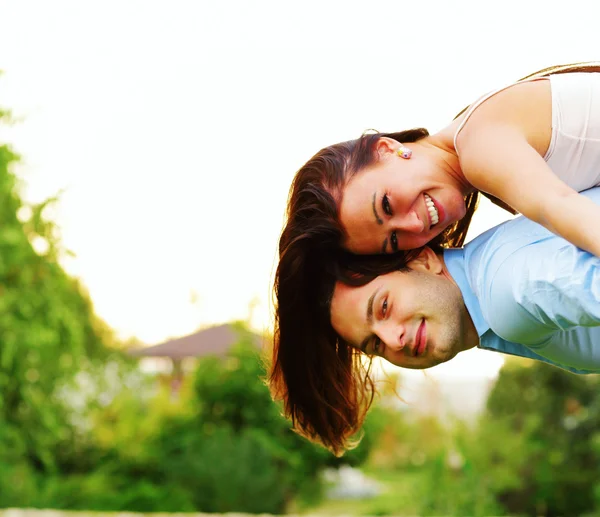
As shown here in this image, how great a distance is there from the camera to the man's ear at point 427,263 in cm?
280

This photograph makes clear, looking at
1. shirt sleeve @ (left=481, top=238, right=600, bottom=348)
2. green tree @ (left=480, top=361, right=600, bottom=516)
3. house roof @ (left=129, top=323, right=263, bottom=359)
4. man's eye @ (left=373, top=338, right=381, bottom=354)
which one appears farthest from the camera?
house roof @ (left=129, top=323, right=263, bottom=359)

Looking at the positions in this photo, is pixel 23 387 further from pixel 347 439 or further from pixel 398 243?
pixel 398 243

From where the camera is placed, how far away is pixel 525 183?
2.23 m

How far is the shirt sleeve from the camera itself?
6.81ft

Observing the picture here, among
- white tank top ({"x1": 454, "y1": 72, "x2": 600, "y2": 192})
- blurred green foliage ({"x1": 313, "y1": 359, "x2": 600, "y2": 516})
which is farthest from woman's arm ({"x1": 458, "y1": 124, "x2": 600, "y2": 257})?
blurred green foliage ({"x1": 313, "y1": 359, "x2": 600, "y2": 516})

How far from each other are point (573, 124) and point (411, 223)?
0.53m

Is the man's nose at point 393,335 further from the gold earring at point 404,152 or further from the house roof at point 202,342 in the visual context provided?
the house roof at point 202,342

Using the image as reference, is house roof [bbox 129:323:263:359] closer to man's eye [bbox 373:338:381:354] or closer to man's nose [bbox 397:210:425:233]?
man's eye [bbox 373:338:381:354]

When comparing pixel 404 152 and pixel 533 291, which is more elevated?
pixel 404 152

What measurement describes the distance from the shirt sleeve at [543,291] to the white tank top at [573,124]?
34cm

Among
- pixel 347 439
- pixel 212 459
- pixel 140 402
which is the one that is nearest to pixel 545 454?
pixel 212 459

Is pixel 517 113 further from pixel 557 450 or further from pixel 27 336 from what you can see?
pixel 557 450

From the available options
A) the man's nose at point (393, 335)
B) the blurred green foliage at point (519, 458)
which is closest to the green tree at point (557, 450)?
the blurred green foliage at point (519, 458)

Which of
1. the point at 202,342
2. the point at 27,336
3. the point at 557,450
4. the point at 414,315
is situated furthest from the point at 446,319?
the point at 202,342
